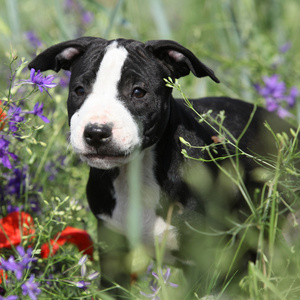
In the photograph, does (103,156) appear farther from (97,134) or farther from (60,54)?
(60,54)

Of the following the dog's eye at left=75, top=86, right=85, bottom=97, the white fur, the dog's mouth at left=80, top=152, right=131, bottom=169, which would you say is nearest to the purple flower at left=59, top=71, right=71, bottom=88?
the dog's eye at left=75, top=86, right=85, bottom=97

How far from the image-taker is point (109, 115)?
96.3 inches

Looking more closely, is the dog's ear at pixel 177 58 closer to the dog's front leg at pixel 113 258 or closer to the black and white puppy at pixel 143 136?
the black and white puppy at pixel 143 136

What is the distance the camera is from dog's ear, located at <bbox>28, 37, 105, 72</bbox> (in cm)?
294

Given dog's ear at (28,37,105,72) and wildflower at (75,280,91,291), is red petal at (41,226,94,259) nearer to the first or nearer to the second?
wildflower at (75,280,91,291)

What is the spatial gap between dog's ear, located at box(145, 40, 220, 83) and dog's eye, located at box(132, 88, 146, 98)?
10.7 inches

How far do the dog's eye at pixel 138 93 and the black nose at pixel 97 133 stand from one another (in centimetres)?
32

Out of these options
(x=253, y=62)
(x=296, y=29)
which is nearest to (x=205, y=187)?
(x=253, y=62)

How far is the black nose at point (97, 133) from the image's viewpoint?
2.41m

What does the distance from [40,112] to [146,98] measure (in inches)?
23.0

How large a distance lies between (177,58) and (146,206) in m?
0.79

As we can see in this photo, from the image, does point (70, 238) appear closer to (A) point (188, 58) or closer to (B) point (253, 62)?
Result: (A) point (188, 58)

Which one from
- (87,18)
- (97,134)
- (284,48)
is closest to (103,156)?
(97,134)

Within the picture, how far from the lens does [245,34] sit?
209 inches
